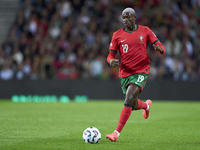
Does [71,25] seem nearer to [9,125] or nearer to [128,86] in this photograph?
[9,125]

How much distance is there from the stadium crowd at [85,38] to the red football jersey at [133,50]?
11371mm

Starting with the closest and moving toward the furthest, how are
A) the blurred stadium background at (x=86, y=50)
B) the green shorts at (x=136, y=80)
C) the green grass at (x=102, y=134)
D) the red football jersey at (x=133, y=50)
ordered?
the green grass at (x=102, y=134)
the green shorts at (x=136, y=80)
the red football jersey at (x=133, y=50)
the blurred stadium background at (x=86, y=50)

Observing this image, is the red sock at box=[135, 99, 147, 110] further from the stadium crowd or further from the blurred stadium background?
the stadium crowd

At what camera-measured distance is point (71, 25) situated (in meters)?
21.0

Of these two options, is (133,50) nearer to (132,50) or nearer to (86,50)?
(132,50)

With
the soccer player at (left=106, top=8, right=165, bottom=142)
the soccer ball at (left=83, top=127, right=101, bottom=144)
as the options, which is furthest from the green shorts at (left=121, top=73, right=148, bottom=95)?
the soccer ball at (left=83, top=127, right=101, bottom=144)

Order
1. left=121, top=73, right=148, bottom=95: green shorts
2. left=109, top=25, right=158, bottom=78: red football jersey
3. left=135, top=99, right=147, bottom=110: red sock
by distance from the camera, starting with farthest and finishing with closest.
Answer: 1. left=135, top=99, right=147, bottom=110: red sock
2. left=109, top=25, right=158, bottom=78: red football jersey
3. left=121, top=73, right=148, bottom=95: green shorts

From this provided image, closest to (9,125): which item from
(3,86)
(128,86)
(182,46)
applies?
(128,86)

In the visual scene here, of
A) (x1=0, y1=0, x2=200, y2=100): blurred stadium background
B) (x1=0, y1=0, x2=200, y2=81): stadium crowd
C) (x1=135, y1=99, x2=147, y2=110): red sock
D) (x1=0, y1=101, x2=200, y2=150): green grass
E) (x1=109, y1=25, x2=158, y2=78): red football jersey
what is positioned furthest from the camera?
(x1=0, y1=0, x2=200, y2=81): stadium crowd

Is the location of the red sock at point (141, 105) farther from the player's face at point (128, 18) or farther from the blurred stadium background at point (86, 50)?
the blurred stadium background at point (86, 50)

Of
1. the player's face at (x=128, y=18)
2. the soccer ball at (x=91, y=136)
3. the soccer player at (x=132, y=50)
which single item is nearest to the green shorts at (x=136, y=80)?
the soccer player at (x=132, y=50)

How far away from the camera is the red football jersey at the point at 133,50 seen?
792 cm

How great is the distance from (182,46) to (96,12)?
14.9ft

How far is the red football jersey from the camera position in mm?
7918
